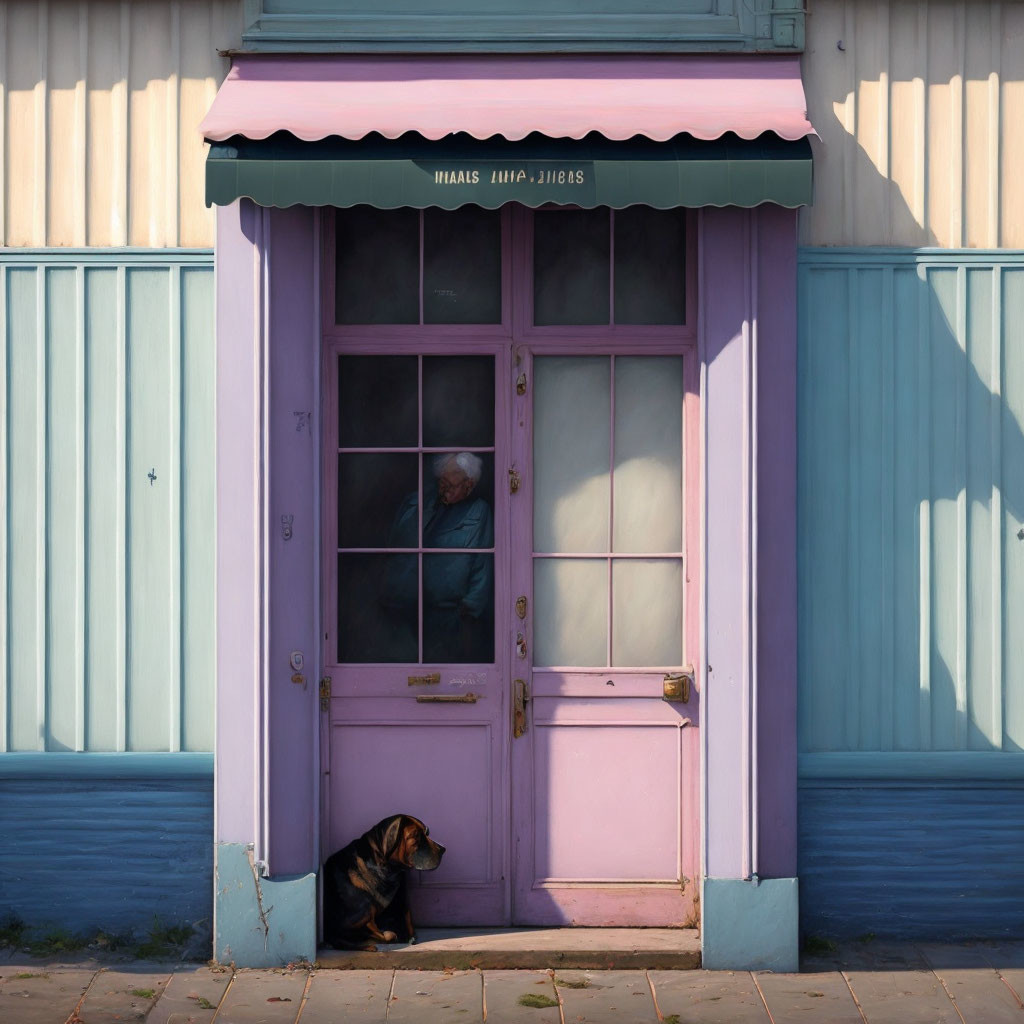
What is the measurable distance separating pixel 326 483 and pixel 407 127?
5.31ft

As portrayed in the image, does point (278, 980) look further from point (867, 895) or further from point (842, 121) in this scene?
point (842, 121)

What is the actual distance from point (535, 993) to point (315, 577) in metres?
1.97

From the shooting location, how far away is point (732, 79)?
6340mm

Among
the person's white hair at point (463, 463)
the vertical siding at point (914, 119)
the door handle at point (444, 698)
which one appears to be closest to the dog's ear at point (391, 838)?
the door handle at point (444, 698)

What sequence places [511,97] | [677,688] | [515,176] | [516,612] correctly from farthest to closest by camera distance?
[516,612]
[677,688]
[511,97]
[515,176]

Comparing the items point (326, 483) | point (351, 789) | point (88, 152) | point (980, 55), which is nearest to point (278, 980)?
point (351, 789)

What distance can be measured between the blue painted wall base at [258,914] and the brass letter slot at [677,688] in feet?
5.70

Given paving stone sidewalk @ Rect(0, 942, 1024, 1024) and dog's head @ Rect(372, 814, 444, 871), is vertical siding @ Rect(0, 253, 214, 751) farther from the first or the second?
paving stone sidewalk @ Rect(0, 942, 1024, 1024)

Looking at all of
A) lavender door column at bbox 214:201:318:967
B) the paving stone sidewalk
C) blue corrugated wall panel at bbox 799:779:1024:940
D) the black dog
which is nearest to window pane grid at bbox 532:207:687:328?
lavender door column at bbox 214:201:318:967

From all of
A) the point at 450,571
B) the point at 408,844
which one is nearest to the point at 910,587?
the point at 450,571

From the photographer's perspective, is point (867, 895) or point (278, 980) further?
point (867, 895)

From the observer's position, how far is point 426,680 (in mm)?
6598

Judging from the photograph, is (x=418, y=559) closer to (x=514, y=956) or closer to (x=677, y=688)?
(x=677, y=688)

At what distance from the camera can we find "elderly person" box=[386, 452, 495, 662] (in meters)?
6.66
